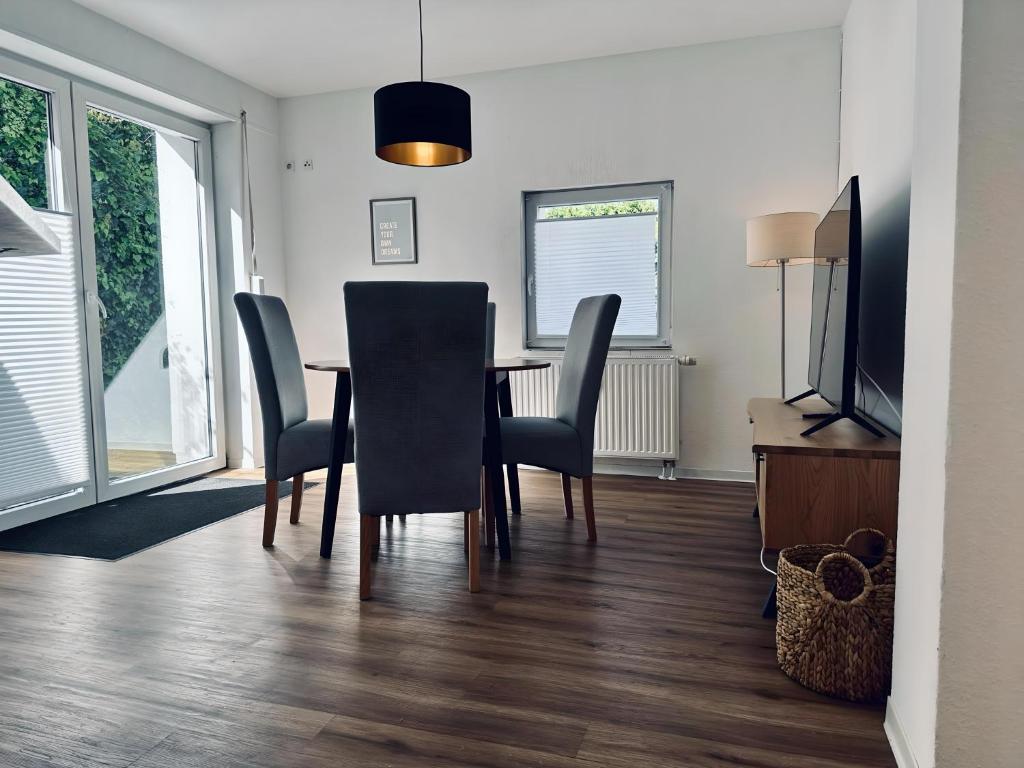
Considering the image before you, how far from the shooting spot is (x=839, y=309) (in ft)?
7.22

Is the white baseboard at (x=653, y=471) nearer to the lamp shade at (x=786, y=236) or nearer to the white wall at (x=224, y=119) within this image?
the lamp shade at (x=786, y=236)

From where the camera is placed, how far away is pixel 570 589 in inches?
95.5

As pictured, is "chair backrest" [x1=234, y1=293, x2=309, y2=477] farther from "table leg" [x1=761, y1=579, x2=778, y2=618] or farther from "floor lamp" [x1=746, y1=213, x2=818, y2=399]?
"floor lamp" [x1=746, y1=213, x2=818, y2=399]

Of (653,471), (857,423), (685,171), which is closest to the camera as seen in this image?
(857,423)

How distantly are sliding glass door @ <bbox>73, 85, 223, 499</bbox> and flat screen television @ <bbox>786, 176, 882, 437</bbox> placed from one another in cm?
351

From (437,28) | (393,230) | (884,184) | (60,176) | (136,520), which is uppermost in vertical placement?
(437,28)

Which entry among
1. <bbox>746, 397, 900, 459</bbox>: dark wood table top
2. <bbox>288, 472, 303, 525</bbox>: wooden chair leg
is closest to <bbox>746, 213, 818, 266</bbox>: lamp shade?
<bbox>746, 397, 900, 459</bbox>: dark wood table top

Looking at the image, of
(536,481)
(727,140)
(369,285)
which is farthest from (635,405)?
(369,285)

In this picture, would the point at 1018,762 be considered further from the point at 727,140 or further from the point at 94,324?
the point at 94,324

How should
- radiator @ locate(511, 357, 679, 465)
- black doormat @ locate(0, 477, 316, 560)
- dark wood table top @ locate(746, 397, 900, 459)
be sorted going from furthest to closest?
radiator @ locate(511, 357, 679, 465) → black doormat @ locate(0, 477, 316, 560) → dark wood table top @ locate(746, 397, 900, 459)

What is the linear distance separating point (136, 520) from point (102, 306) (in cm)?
120

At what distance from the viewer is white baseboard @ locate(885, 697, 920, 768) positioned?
1377 millimetres

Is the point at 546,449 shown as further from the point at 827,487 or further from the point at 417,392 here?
the point at 827,487

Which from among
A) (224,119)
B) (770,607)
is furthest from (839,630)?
(224,119)
